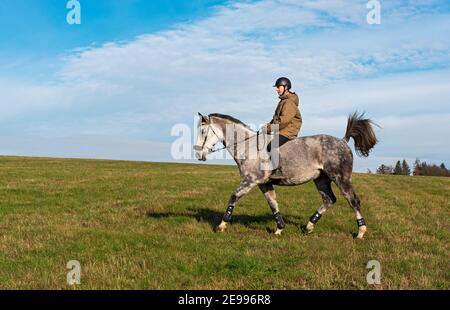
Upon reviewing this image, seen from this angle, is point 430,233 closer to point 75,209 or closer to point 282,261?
point 282,261

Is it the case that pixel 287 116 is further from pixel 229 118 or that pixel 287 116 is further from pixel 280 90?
pixel 229 118

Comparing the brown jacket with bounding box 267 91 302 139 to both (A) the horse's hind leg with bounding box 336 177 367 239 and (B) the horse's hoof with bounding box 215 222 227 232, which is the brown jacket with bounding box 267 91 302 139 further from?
(B) the horse's hoof with bounding box 215 222 227 232

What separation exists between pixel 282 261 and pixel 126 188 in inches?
772

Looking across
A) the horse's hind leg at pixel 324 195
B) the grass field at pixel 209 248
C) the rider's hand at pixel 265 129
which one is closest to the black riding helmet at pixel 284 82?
the rider's hand at pixel 265 129

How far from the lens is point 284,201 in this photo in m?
21.6

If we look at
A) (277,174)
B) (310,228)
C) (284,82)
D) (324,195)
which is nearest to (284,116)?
(284,82)

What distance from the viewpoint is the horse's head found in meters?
12.4

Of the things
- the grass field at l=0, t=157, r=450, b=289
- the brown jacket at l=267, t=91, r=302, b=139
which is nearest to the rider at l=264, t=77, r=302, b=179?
the brown jacket at l=267, t=91, r=302, b=139

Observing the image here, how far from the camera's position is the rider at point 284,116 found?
39.7 feet

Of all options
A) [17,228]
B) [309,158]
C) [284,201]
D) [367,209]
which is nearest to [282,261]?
[309,158]

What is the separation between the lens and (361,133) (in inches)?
512

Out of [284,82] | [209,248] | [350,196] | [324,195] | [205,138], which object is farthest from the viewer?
[324,195]

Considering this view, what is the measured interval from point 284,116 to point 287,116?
80mm

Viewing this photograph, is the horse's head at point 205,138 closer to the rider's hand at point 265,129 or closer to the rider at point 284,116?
the rider's hand at point 265,129
